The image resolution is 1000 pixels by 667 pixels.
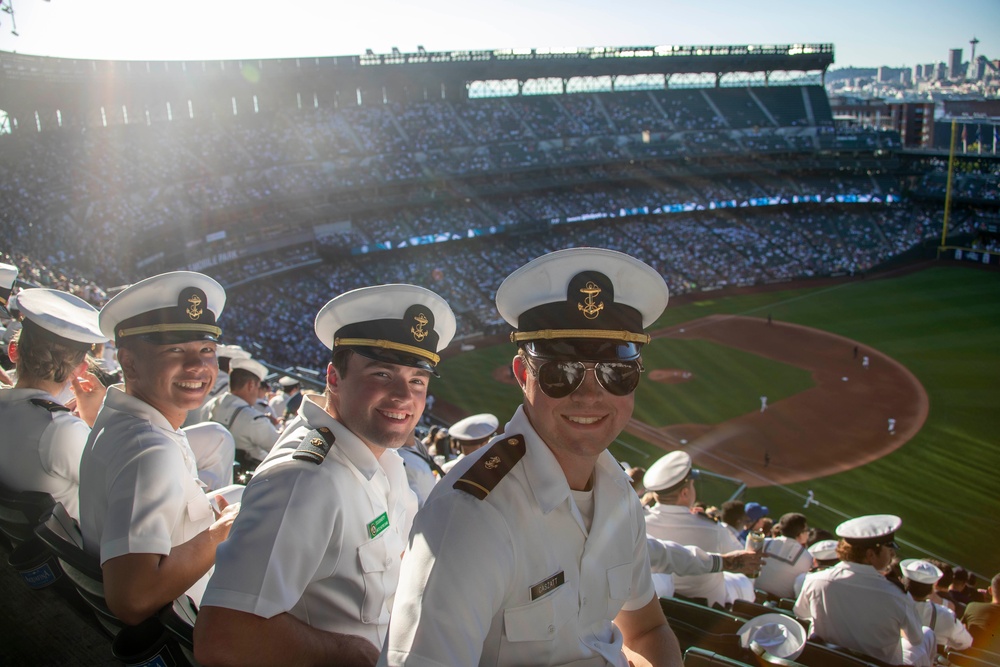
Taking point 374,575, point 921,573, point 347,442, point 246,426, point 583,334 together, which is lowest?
point 921,573

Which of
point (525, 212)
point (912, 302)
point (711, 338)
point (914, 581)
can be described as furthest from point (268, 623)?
point (525, 212)

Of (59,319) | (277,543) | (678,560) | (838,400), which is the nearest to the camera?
(277,543)

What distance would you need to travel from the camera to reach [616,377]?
9.51 ft

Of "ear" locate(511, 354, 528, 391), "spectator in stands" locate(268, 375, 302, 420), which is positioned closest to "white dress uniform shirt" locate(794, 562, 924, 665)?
"ear" locate(511, 354, 528, 391)

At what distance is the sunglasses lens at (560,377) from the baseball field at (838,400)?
18.4 metres

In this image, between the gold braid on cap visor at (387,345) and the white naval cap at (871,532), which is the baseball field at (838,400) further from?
the gold braid on cap visor at (387,345)

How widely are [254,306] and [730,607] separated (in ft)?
117

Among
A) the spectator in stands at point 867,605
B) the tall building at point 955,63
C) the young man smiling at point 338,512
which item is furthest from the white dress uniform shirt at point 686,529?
the tall building at point 955,63

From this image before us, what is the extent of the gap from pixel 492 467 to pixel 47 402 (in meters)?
3.31

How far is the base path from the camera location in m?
23.8

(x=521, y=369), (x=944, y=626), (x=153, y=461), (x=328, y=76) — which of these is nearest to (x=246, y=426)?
(x=153, y=461)

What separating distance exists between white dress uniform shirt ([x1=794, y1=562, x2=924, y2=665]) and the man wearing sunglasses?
3398mm

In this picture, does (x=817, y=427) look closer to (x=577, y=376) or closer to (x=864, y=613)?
(x=864, y=613)

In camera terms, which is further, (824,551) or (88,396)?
(824,551)
